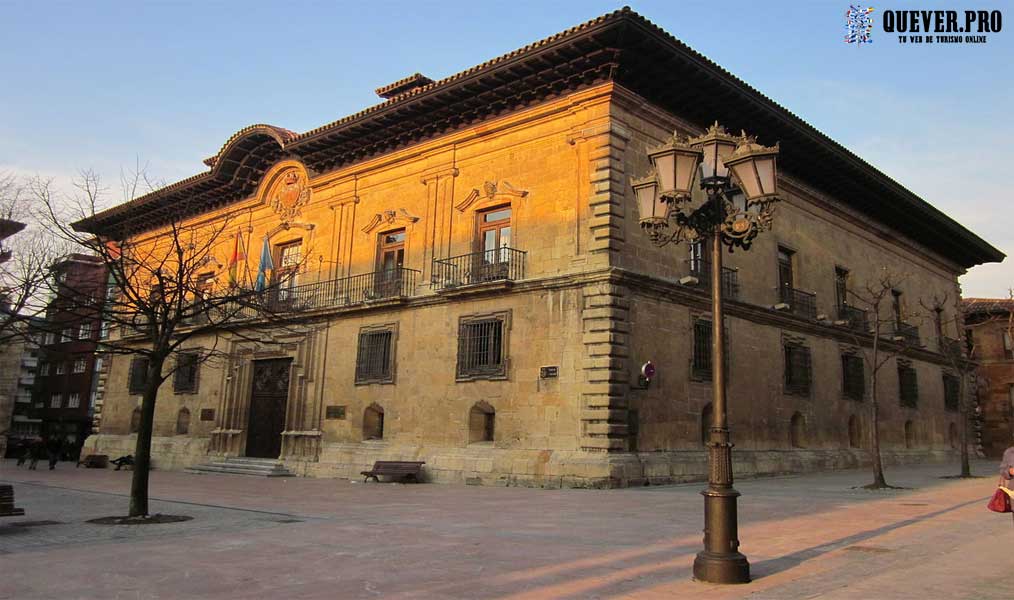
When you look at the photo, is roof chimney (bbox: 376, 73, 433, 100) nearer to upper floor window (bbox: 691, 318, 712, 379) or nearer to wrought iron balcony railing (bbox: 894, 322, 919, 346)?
upper floor window (bbox: 691, 318, 712, 379)

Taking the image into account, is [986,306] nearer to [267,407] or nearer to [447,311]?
[447,311]

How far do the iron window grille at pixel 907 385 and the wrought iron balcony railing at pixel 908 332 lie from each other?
40.3 inches

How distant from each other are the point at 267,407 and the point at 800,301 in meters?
18.0

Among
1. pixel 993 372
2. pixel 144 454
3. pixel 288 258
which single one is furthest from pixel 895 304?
pixel 144 454

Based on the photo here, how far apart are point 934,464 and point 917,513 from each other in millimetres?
20593

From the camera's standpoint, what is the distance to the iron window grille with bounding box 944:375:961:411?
32.8 metres

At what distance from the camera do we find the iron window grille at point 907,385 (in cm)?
2917

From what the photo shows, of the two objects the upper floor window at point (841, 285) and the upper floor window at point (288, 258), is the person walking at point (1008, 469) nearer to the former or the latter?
the upper floor window at point (841, 285)

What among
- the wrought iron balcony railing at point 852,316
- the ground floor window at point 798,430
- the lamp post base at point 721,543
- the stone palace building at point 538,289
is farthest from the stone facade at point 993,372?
the lamp post base at point 721,543

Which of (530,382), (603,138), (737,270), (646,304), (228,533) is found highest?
(603,138)

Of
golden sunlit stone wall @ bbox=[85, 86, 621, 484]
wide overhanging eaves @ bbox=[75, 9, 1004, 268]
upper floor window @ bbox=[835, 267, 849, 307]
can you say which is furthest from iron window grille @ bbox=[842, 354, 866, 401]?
golden sunlit stone wall @ bbox=[85, 86, 621, 484]

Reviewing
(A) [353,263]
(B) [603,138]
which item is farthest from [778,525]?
(A) [353,263]

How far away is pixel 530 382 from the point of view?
58.9ft

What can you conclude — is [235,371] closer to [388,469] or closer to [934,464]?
[388,469]
